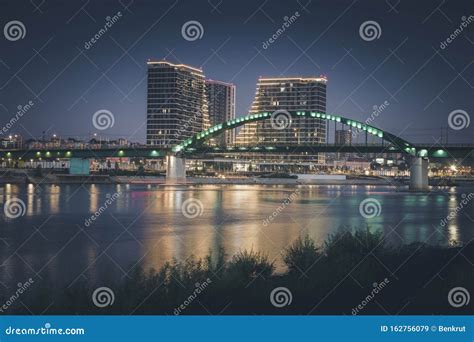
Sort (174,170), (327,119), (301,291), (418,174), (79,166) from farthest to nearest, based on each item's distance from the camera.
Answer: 1. (79,166)
2. (174,170)
3. (327,119)
4. (418,174)
5. (301,291)

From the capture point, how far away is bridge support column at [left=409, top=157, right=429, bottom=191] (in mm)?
101331

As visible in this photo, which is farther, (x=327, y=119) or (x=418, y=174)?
(x=327, y=119)

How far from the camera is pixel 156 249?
24938mm

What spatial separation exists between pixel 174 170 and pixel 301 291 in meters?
108

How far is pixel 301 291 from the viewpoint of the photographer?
1091cm

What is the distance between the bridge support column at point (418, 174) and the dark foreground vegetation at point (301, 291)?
90422 millimetres

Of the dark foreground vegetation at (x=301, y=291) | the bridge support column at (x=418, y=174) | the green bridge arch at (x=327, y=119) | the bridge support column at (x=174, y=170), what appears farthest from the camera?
the bridge support column at (x=174, y=170)

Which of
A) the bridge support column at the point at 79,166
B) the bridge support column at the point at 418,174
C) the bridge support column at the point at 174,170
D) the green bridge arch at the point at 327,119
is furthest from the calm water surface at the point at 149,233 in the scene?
the bridge support column at the point at 79,166

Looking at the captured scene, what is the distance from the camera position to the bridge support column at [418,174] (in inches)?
3989

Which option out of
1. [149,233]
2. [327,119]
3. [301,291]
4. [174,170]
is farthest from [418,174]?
[301,291]

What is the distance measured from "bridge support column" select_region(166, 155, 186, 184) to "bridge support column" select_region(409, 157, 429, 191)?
142 feet

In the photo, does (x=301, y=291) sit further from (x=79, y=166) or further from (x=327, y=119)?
(x=79, y=166)

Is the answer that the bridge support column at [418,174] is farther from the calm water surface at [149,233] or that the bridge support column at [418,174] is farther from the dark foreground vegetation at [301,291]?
the dark foreground vegetation at [301,291]

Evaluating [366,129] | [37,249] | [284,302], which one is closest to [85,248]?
[37,249]
